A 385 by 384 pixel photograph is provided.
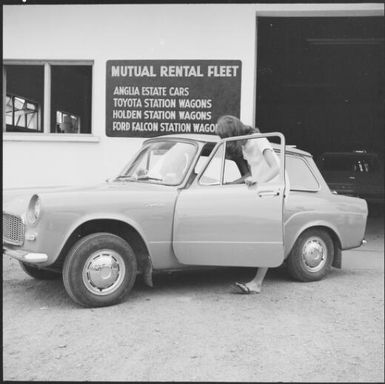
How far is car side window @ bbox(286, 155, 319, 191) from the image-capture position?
4789 mm

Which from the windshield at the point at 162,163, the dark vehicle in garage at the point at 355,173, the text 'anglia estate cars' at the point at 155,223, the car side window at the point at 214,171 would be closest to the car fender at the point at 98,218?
the text 'anglia estate cars' at the point at 155,223

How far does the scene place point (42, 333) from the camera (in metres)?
3.38

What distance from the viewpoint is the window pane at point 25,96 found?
20.4 feet

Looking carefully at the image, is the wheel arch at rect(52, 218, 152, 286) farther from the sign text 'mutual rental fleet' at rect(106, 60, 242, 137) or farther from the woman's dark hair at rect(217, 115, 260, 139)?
the sign text 'mutual rental fleet' at rect(106, 60, 242, 137)

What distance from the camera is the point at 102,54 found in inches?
239

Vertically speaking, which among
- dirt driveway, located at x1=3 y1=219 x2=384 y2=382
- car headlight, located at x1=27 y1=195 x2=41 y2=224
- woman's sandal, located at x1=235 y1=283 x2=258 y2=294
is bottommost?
dirt driveway, located at x1=3 y1=219 x2=384 y2=382

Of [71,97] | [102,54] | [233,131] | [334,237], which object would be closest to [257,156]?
[233,131]

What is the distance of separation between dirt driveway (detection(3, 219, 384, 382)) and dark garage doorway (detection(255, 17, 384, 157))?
1893 millimetres

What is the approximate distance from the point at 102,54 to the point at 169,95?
126cm

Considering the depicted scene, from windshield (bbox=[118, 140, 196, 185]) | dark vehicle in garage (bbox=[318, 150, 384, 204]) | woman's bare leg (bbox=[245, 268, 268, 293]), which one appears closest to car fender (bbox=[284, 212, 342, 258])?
woman's bare leg (bbox=[245, 268, 268, 293])

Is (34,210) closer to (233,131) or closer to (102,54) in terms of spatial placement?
(233,131)

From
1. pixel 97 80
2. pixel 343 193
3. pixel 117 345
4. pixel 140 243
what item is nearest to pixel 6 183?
pixel 97 80

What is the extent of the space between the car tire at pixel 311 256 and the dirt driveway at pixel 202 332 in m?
0.13

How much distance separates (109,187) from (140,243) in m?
0.58
